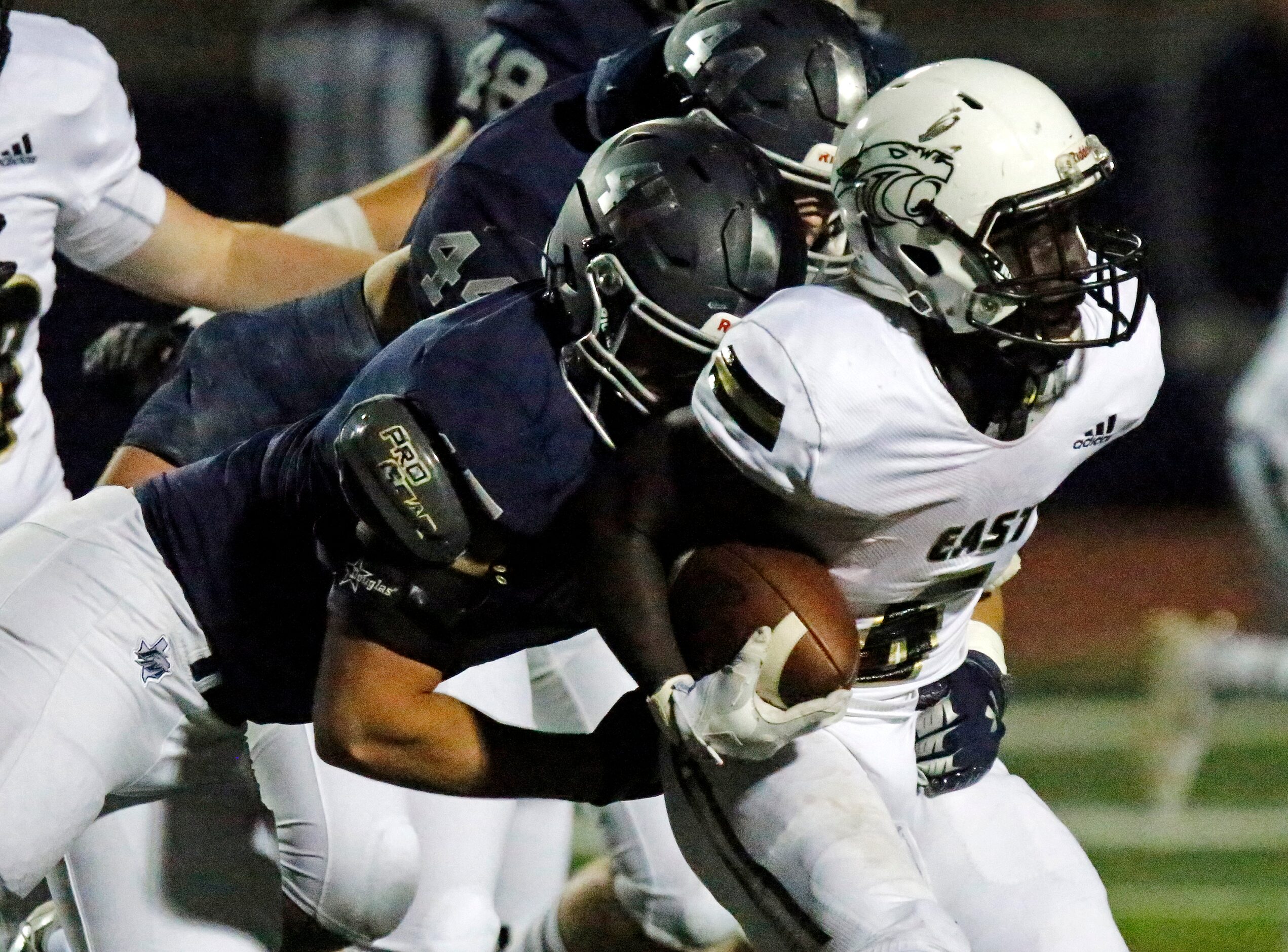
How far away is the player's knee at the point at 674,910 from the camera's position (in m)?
3.23

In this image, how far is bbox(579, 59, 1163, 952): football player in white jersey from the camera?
2.31 metres

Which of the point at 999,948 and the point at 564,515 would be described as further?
the point at 999,948

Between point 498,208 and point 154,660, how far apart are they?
86 cm

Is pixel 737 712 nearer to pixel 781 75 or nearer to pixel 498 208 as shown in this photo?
pixel 781 75

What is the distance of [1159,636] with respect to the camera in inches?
213

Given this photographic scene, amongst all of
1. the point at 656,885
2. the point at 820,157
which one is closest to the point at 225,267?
the point at 820,157

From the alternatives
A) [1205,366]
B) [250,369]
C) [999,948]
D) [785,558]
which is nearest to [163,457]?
[250,369]

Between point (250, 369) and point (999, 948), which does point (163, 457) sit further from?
point (999, 948)

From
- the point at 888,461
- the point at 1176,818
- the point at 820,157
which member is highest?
the point at 820,157

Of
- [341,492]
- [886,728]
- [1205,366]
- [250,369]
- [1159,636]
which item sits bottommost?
[1205,366]

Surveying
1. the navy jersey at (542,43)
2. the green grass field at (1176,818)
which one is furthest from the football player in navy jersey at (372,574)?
the green grass field at (1176,818)

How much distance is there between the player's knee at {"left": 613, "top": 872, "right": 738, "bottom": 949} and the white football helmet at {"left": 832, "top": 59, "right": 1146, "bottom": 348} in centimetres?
118

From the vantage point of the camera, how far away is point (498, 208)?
3078 millimetres

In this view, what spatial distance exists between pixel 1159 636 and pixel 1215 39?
3.09 meters
